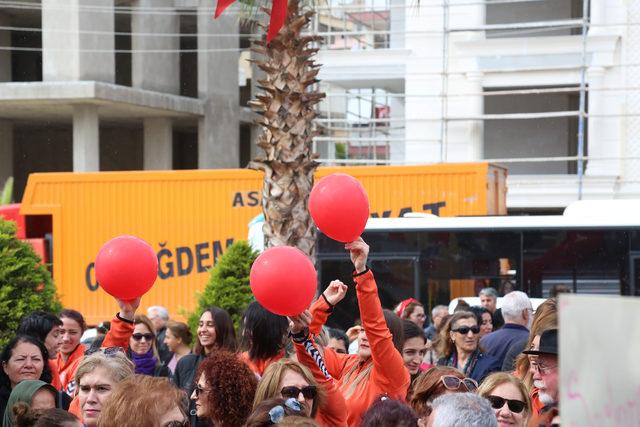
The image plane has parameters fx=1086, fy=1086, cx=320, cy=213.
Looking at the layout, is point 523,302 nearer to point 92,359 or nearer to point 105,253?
A: point 105,253

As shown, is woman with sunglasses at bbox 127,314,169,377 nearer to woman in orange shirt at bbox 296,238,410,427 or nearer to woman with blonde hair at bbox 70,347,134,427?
woman in orange shirt at bbox 296,238,410,427

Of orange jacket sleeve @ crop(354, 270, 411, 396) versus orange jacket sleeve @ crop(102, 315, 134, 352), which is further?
orange jacket sleeve @ crop(102, 315, 134, 352)

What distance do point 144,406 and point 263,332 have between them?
222 cm

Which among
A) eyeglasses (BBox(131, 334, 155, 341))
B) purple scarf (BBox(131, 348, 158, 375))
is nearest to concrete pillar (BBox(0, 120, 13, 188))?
eyeglasses (BBox(131, 334, 155, 341))

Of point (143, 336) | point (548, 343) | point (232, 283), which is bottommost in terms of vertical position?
point (232, 283)

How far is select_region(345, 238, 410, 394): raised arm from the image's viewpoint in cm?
543

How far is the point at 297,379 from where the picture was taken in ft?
16.2

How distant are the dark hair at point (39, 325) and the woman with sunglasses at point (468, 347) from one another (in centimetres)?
311

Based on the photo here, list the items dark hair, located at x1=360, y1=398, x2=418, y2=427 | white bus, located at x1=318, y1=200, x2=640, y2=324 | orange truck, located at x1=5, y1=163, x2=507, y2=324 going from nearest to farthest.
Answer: dark hair, located at x1=360, y1=398, x2=418, y2=427, white bus, located at x1=318, y1=200, x2=640, y2=324, orange truck, located at x1=5, y1=163, x2=507, y2=324

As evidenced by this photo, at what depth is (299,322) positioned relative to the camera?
5430 mm

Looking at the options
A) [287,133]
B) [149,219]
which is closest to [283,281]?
[287,133]

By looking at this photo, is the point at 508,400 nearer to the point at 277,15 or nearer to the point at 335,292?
the point at 335,292

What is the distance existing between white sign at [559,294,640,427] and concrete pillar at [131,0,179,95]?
34.9 m

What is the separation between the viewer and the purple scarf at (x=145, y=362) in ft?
26.9
